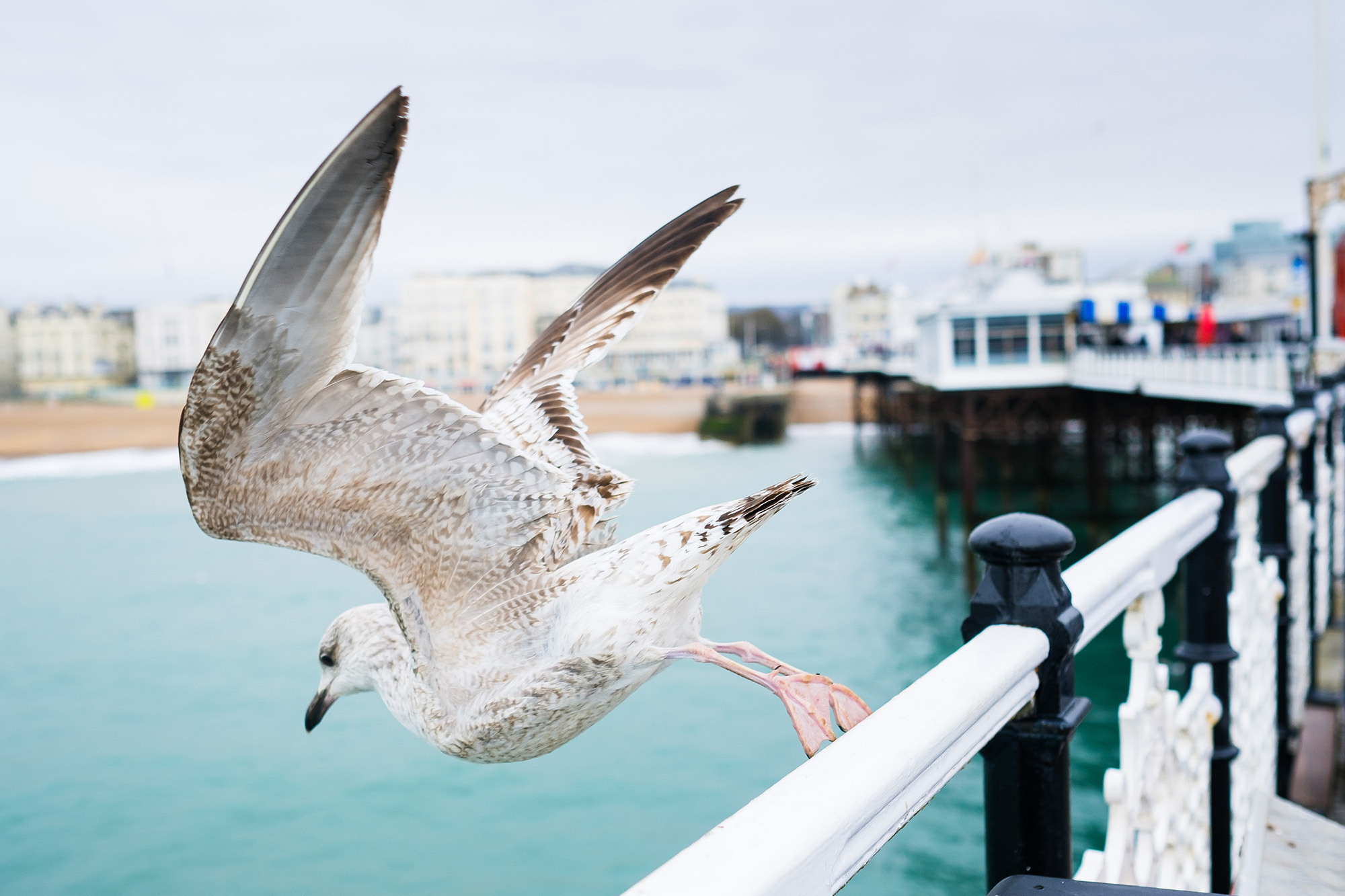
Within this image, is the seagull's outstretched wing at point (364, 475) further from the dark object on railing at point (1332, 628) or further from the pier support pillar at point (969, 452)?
the pier support pillar at point (969, 452)

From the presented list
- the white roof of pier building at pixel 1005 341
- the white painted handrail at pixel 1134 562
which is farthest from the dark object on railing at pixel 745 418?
the white painted handrail at pixel 1134 562

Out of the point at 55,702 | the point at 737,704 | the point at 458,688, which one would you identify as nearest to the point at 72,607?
the point at 55,702

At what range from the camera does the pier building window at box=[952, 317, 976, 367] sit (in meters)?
23.9

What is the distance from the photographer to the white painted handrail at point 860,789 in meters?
0.83

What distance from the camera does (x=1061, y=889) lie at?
3.94ft

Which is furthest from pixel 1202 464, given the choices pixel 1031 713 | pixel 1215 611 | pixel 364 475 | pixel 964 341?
pixel 964 341

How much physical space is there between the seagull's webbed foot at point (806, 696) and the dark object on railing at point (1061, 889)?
253 millimetres

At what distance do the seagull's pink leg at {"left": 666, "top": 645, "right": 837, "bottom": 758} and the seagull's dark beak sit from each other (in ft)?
3.15

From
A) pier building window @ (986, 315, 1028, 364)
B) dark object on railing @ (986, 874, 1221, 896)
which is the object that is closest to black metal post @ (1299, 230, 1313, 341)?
pier building window @ (986, 315, 1028, 364)

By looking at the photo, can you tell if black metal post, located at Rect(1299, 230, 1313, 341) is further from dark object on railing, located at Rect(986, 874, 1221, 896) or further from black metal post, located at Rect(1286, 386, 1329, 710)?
dark object on railing, located at Rect(986, 874, 1221, 896)

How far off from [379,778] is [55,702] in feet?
26.5

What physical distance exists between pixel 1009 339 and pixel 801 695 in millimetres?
24015

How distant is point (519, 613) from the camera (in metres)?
1.67

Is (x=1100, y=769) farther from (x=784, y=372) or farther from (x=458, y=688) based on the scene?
(x=784, y=372)
